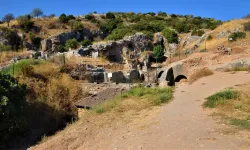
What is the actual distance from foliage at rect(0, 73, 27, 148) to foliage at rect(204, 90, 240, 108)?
714 centimetres

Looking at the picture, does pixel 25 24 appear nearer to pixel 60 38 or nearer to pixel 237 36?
pixel 60 38

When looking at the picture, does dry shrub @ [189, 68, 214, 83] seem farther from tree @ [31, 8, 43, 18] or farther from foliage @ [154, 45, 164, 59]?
tree @ [31, 8, 43, 18]

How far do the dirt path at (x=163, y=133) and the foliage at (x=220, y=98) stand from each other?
0.39 meters

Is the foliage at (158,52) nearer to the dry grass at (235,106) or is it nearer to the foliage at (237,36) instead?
the foliage at (237,36)

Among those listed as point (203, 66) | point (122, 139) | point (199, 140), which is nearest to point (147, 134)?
point (122, 139)

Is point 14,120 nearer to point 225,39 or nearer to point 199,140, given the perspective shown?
point 199,140

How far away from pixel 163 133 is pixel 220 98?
443 cm

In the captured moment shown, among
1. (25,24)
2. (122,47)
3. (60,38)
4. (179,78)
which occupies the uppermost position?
(25,24)

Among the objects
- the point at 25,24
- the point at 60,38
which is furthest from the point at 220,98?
the point at 25,24

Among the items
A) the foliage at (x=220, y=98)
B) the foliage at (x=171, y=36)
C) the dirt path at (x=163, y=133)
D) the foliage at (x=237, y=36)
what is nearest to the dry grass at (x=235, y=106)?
the foliage at (x=220, y=98)

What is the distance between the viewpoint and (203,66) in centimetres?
2002

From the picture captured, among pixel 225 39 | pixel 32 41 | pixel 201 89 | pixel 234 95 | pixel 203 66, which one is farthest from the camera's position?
pixel 32 41

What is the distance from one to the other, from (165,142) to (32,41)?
1504 inches

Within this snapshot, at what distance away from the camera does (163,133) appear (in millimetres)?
8367
